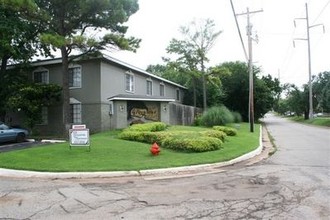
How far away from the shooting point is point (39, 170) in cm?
1202

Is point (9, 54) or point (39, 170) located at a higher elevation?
point (9, 54)

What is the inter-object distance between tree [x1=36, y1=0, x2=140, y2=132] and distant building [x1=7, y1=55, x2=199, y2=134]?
2533 mm

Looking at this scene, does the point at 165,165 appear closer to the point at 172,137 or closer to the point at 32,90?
the point at 172,137

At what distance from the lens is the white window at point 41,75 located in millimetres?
29000

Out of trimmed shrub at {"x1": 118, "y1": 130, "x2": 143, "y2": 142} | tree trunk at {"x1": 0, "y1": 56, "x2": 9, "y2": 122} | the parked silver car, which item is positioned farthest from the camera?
tree trunk at {"x1": 0, "y1": 56, "x2": 9, "y2": 122}

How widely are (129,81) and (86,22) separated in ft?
25.1

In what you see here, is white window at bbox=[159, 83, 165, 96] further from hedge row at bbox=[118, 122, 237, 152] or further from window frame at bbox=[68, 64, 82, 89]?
hedge row at bbox=[118, 122, 237, 152]

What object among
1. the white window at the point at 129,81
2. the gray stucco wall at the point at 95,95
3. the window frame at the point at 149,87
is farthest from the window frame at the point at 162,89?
the gray stucco wall at the point at 95,95

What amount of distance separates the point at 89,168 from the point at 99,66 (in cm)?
1550

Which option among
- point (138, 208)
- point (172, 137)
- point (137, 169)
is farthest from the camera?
point (172, 137)

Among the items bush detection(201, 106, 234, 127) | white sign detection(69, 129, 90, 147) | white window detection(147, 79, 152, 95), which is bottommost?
white sign detection(69, 129, 90, 147)

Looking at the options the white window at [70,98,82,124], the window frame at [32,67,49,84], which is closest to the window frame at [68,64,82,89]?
the white window at [70,98,82,124]

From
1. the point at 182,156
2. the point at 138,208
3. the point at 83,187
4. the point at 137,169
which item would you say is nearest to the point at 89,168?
the point at 137,169

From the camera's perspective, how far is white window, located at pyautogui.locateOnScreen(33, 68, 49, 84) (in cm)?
2900
